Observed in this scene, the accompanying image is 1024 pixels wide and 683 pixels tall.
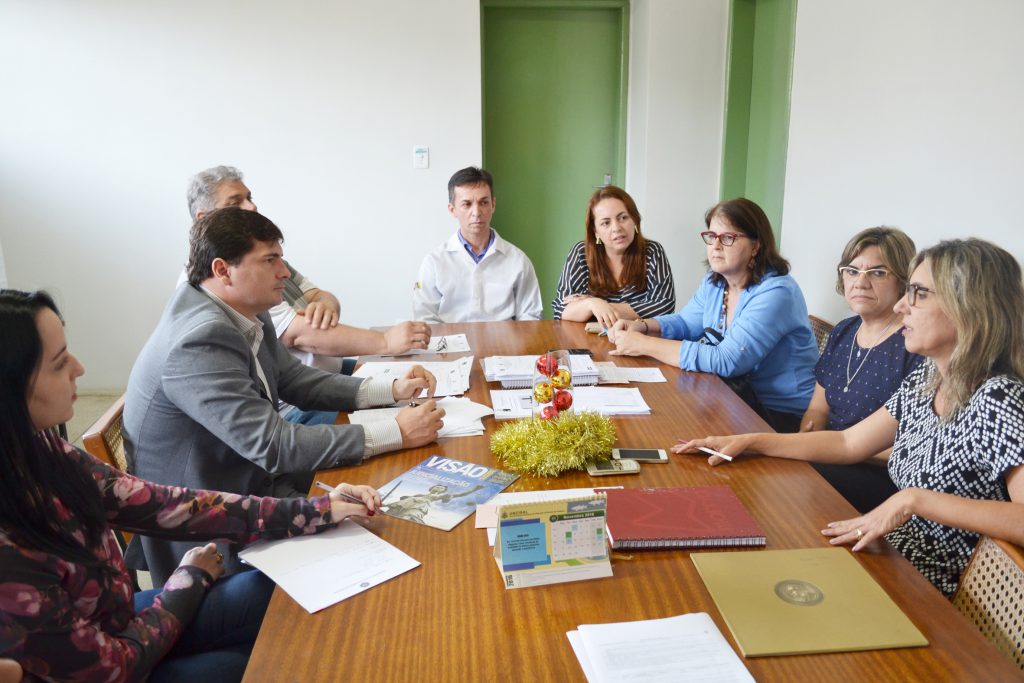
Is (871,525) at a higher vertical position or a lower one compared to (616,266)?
lower

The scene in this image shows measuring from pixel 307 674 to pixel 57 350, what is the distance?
2.11ft

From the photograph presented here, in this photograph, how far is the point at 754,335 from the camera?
230 centimetres

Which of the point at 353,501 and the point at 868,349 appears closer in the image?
the point at 353,501

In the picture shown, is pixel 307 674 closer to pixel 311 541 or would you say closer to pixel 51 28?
pixel 311 541

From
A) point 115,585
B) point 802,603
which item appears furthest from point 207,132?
point 802,603

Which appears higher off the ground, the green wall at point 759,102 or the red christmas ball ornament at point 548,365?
the green wall at point 759,102

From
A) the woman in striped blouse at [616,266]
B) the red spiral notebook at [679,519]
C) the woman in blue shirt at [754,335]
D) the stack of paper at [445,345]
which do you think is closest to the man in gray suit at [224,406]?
the red spiral notebook at [679,519]

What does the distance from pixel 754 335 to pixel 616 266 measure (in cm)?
95

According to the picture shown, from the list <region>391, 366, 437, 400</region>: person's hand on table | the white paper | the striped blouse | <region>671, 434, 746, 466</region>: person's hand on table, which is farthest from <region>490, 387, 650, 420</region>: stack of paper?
the striped blouse

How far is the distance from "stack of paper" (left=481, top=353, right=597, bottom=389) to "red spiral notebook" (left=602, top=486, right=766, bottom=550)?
72cm

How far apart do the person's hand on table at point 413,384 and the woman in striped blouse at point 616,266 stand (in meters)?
1.06

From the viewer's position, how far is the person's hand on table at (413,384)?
201cm

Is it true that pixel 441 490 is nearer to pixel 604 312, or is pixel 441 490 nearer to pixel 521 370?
pixel 521 370

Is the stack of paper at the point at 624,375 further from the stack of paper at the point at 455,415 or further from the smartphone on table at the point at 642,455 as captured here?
the smartphone on table at the point at 642,455
